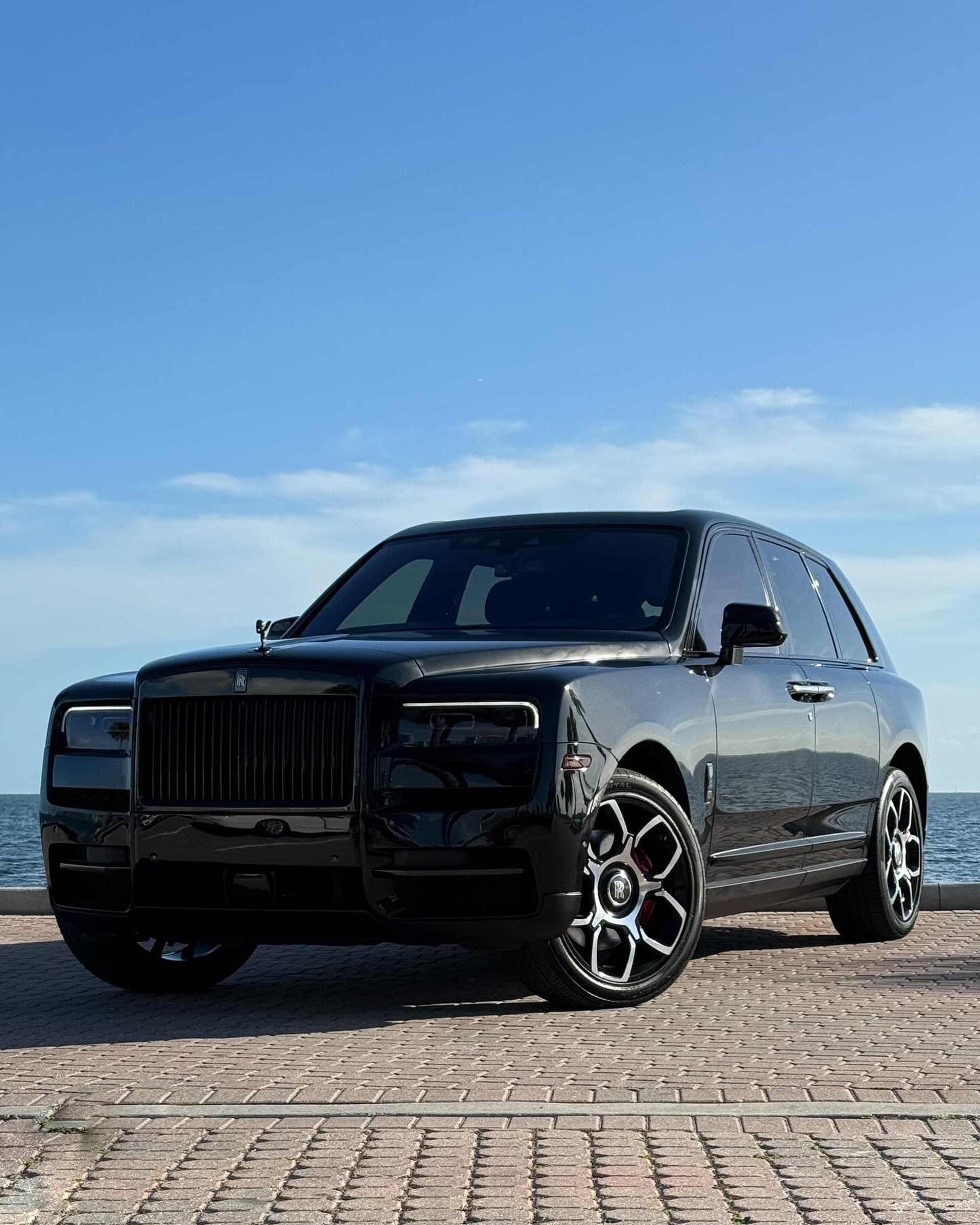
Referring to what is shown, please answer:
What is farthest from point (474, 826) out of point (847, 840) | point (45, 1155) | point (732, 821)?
point (847, 840)

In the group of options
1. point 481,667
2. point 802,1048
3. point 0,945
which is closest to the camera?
point 802,1048

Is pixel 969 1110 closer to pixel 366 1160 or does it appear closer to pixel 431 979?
pixel 366 1160

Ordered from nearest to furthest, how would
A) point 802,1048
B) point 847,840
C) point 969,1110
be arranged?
1. point 969,1110
2. point 802,1048
3. point 847,840

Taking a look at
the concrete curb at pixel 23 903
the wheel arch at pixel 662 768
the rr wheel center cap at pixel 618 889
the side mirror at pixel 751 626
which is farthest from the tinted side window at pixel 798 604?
the concrete curb at pixel 23 903

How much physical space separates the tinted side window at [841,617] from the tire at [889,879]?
0.68 meters

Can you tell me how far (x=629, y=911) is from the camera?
7094mm

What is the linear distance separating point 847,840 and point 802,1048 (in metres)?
3.12

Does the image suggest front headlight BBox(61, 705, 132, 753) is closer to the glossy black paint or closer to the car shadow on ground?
the glossy black paint

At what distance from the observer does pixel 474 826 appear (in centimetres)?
659

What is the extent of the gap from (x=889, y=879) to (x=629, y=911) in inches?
130

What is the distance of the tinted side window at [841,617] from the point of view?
9859mm

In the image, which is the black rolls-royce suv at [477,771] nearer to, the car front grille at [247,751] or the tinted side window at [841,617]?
the car front grille at [247,751]

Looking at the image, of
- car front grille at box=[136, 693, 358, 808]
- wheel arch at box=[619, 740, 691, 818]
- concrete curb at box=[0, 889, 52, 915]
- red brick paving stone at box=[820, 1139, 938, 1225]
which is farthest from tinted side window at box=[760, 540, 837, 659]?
concrete curb at box=[0, 889, 52, 915]

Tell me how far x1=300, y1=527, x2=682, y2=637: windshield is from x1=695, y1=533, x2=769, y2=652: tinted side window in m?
0.19
